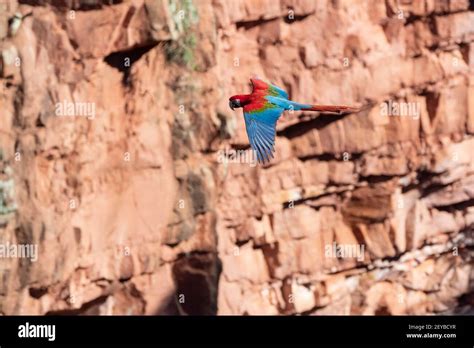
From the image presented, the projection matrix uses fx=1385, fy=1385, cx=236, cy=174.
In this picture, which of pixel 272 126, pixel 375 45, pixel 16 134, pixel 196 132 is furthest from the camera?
pixel 375 45

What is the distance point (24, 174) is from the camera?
7742mm

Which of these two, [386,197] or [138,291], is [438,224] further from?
[138,291]

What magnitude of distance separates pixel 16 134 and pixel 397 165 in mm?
3876

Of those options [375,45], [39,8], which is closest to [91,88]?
[39,8]
